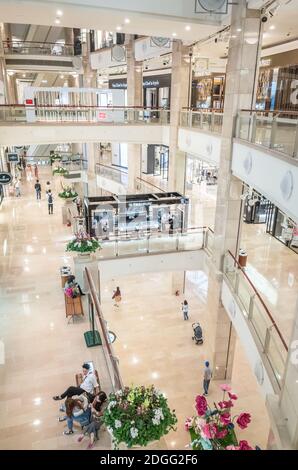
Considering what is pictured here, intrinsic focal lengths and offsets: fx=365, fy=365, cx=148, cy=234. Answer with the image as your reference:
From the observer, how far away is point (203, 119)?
40.6 feet

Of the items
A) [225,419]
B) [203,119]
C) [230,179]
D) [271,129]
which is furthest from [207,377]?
[203,119]

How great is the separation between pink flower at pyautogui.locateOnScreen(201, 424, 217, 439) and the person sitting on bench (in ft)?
6.51

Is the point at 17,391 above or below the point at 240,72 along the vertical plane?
below

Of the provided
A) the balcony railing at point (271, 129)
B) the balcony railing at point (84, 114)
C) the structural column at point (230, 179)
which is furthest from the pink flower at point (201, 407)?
the balcony railing at point (84, 114)

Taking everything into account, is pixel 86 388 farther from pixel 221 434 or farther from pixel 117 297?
pixel 117 297

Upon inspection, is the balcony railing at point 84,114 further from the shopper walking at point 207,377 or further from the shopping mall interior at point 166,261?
the shopper walking at point 207,377

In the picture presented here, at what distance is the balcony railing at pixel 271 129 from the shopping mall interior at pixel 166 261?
Answer: 48mm

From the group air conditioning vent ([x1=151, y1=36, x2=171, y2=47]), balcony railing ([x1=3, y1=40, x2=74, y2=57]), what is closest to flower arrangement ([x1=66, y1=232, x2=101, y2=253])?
air conditioning vent ([x1=151, y1=36, x2=171, y2=47])

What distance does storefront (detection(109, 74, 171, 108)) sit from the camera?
22.0 metres

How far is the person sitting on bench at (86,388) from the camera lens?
6184 mm
